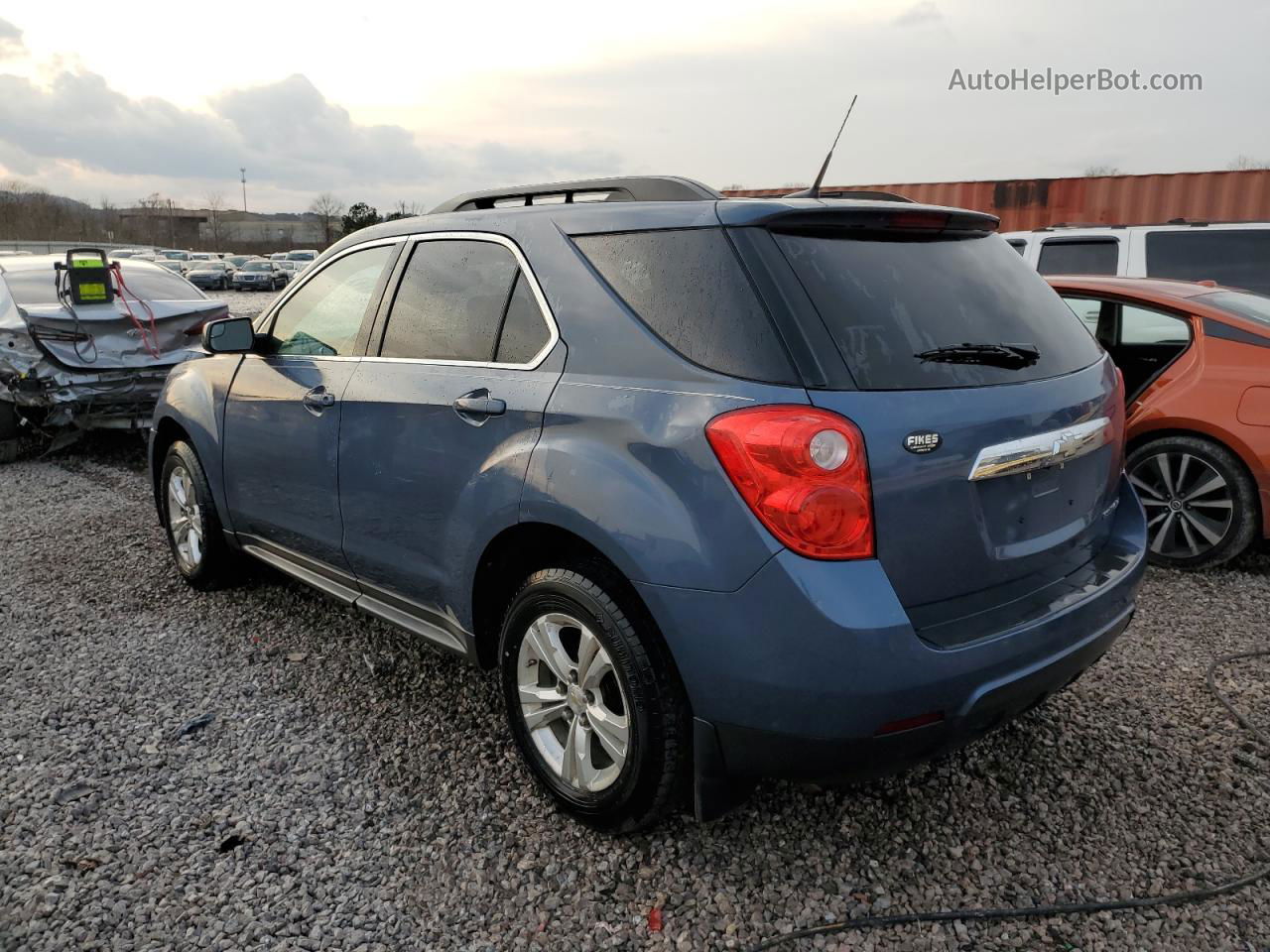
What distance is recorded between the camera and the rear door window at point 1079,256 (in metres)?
7.29

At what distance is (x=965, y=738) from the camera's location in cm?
216

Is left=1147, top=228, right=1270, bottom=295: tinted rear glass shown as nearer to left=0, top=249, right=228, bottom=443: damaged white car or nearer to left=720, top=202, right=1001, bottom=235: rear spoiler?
left=720, top=202, right=1001, bottom=235: rear spoiler

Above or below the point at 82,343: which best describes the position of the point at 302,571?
below

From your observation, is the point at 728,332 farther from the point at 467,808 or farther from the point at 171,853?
the point at 171,853

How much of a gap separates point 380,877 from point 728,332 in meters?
1.67

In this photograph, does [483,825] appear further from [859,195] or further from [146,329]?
[146,329]

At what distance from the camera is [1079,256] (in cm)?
745

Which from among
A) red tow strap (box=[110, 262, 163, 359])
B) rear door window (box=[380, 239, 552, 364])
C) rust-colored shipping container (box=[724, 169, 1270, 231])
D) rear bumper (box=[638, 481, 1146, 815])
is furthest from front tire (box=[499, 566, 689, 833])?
rust-colored shipping container (box=[724, 169, 1270, 231])

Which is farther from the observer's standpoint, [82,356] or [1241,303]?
[82,356]

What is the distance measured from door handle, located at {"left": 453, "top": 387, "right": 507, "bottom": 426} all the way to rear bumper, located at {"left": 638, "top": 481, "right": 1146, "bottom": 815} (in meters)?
0.73

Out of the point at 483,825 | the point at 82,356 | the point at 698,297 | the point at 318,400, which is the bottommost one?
the point at 483,825

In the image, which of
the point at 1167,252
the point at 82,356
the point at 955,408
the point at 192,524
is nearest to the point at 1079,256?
the point at 1167,252

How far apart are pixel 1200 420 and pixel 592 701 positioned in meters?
3.55

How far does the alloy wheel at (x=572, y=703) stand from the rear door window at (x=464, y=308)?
796 mm
